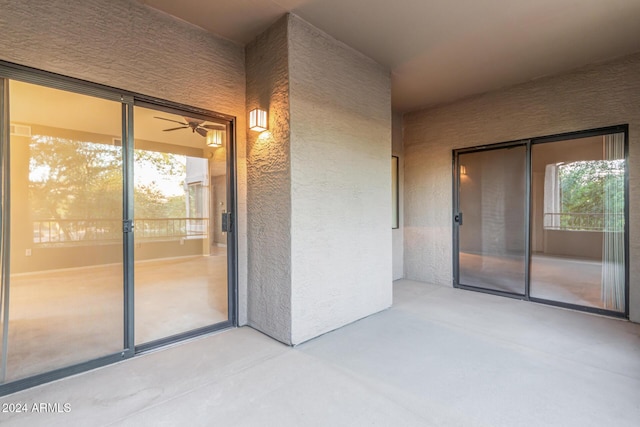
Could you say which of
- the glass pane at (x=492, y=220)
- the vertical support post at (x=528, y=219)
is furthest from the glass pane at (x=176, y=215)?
A: the vertical support post at (x=528, y=219)

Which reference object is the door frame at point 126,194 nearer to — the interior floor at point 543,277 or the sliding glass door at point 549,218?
the sliding glass door at point 549,218

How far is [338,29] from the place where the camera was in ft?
9.29

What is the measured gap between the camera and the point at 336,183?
3.02 meters

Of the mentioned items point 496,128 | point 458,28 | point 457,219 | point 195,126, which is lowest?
point 457,219

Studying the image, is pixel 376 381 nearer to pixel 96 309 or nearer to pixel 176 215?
pixel 176 215

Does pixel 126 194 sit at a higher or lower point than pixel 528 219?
higher

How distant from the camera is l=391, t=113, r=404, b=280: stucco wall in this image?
508 cm

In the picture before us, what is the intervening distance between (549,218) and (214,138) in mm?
7498

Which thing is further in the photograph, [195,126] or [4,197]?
[195,126]

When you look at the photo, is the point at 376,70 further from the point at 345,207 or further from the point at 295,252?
the point at 295,252

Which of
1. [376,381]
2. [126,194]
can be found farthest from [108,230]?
[376,381]

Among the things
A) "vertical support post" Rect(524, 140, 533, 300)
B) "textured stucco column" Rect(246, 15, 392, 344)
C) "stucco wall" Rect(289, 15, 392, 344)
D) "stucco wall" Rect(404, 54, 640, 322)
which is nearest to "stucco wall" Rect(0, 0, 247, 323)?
"textured stucco column" Rect(246, 15, 392, 344)

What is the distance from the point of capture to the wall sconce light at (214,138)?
3.12m

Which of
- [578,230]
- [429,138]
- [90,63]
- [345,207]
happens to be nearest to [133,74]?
[90,63]
